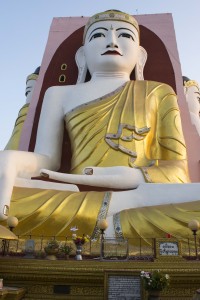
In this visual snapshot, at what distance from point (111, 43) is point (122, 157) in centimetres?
170

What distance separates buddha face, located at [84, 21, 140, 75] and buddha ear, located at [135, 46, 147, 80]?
0.26 m

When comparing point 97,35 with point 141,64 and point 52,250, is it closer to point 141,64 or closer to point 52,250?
point 141,64

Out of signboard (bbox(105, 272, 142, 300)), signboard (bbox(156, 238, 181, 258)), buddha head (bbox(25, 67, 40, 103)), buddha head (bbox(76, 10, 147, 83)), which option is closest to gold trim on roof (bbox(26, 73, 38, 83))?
buddha head (bbox(25, 67, 40, 103))

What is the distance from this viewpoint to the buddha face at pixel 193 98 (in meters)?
8.20

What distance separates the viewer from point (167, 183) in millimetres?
4148

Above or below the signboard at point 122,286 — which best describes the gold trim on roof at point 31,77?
above

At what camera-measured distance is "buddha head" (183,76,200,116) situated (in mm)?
8203

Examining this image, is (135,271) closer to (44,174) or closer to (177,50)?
(44,174)

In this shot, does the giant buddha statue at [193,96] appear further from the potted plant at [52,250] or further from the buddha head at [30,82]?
the potted plant at [52,250]

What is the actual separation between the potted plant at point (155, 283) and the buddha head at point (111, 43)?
3.81 metres

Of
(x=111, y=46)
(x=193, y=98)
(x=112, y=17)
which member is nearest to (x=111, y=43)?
(x=111, y=46)

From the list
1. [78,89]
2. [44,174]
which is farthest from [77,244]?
[78,89]

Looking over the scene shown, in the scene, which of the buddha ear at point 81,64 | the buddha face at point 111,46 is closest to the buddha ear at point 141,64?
the buddha face at point 111,46

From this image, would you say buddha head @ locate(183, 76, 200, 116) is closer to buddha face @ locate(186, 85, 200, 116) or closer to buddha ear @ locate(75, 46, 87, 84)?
buddha face @ locate(186, 85, 200, 116)
